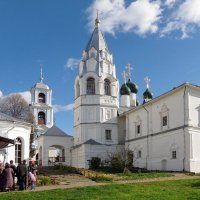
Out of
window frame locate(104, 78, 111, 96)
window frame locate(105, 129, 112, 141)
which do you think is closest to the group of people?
window frame locate(105, 129, 112, 141)

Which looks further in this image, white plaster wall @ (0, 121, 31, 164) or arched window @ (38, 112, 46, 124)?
arched window @ (38, 112, 46, 124)

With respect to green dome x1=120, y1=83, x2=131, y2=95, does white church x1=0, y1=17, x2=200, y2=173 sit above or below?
below

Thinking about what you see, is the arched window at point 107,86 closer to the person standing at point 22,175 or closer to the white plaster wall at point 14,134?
the white plaster wall at point 14,134

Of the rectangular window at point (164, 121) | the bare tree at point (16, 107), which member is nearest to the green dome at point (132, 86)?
the bare tree at point (16, 107)

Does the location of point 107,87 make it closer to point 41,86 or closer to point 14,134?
point 14,134

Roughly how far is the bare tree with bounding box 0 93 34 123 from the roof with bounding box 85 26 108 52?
1200 cm

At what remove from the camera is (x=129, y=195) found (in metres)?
14.9

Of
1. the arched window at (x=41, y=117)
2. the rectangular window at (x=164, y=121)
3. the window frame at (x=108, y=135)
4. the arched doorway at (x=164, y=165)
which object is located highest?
the arched window at (x=41, y=117)

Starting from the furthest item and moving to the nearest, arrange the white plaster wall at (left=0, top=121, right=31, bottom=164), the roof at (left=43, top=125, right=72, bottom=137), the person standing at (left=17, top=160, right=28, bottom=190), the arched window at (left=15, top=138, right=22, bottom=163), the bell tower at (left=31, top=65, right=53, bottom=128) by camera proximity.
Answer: the bell tower at (left=31, top=65, right=53, bottom=128) → the roof at (left=43, top=125, right=72, bottom=137) → the arched window at (left=15, top=138, right=22, bottom=163) → the white plaster wall at (left=0, top=121, right=31, bottom=164) → the person standing at (left=17, top=160, right=28, bottom=190)

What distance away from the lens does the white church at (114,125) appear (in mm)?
31469

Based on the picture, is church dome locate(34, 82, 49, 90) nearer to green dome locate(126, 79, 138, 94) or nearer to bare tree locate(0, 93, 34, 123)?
bare tree locate(0, 93, 34, 123)

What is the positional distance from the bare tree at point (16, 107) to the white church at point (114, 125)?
417 centimetres

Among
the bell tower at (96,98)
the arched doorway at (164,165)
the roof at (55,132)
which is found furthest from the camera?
the roof at (55,132)

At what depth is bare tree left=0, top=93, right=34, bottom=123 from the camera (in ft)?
167
